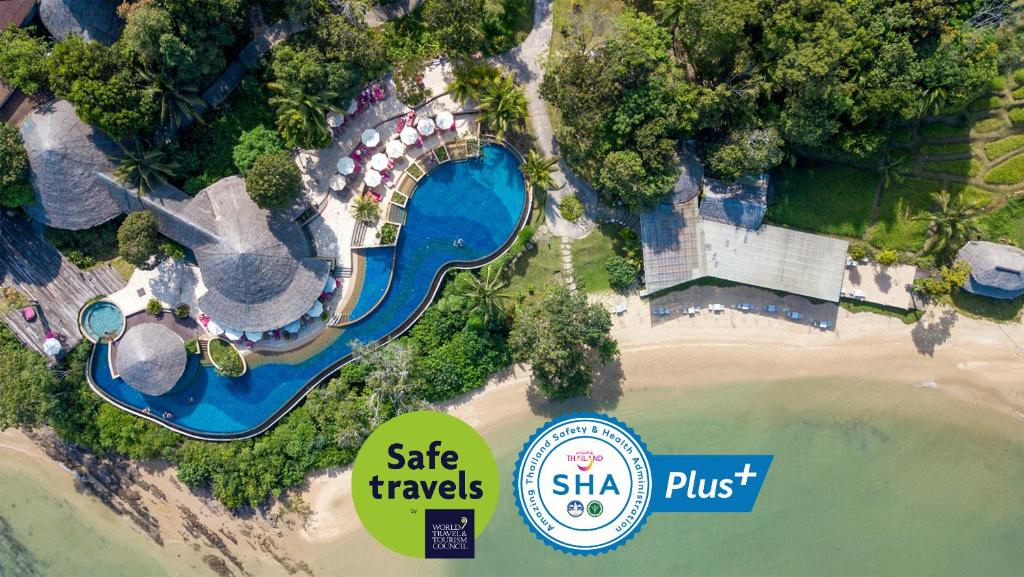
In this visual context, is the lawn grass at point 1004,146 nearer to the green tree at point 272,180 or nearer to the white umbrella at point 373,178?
the white umbrella at point 373,178

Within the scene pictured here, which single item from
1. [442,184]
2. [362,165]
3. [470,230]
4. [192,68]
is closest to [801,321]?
[470,230]

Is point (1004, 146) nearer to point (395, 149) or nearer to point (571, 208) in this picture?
point (571, 208)

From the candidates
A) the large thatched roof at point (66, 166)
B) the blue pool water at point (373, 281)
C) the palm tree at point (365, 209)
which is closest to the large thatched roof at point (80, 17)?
the large thatched roof at point (66, 166)

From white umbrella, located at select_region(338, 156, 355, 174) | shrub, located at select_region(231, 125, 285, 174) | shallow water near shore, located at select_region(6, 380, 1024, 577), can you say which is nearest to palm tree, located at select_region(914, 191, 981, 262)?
shallow water near shore, located at select_region(6, 380, 1024, 577)

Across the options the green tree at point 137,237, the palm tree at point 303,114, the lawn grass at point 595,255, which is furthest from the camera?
the lawn grass at point 595,255

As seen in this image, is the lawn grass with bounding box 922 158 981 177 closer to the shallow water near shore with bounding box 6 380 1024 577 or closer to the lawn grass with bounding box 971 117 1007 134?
the lawn grass with bounding box 971 117 1007 134

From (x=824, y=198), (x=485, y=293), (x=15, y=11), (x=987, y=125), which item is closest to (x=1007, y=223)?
(x=987, y=125)
